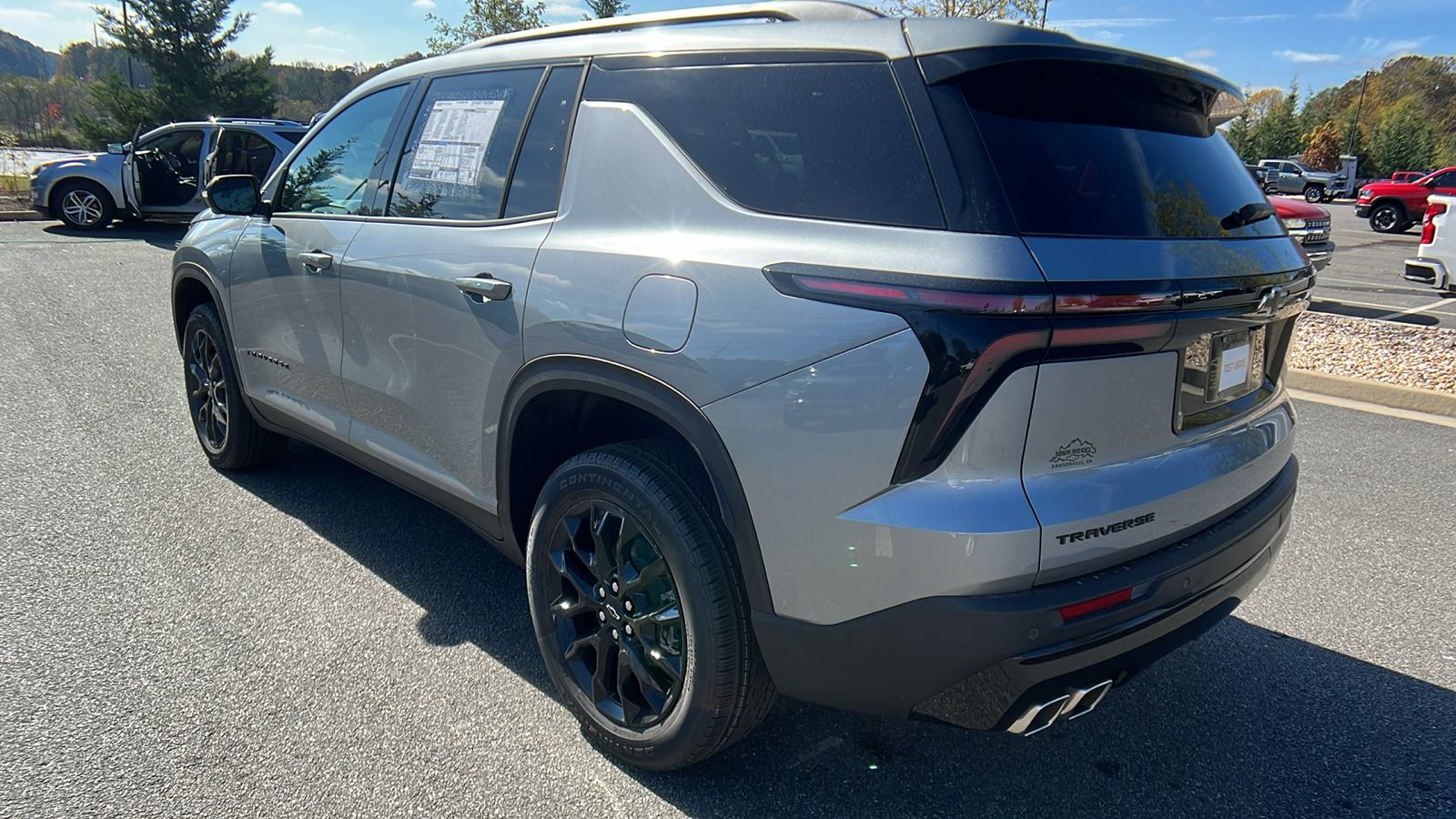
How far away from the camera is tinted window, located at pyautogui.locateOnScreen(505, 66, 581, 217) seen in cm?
259

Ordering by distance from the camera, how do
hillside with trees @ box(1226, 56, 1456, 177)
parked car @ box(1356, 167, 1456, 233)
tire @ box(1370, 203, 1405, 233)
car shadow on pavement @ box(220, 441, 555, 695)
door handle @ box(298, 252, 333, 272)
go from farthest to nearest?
1. hillside with trees @ box(1226, 56, 1456, 177)
2. tire @ box(1370, 203, 1405, 233)
3. parked car @ box(1356, 167, 1456, 233)
4. door handle @ box(298, 252, 333, 272)
5. car shadow on pavement @ box(220, 441, 555, 695)

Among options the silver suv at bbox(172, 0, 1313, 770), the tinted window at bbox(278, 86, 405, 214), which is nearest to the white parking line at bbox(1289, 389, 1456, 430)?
the silver suv at bbox(172, 0, 1313, 770)

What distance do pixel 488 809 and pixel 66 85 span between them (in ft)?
291

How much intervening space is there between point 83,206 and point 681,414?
1682cm

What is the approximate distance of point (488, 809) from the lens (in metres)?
2.29

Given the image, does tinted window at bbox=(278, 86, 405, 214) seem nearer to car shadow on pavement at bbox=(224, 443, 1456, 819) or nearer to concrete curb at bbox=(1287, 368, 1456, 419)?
car shadow on pavement at bbox=(224, 443, 1456, 819)

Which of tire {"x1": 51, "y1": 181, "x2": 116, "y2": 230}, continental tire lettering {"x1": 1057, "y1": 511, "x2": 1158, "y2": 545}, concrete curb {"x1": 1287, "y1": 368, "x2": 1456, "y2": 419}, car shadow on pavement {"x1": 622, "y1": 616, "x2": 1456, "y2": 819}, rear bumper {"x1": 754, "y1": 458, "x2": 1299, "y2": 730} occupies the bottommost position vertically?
car shadow on pavement {"x1": 622, "y1": 616, "x2": 1456, "y2": 819}

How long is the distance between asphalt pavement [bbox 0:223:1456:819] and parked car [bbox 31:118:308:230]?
469 inches

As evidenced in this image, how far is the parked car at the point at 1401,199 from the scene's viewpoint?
24.5m

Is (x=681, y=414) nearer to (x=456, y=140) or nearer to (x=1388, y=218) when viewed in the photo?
(x=456, y=140)

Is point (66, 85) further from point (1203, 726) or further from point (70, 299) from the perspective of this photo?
point (1203, 726)

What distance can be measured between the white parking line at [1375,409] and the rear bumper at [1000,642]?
4928 mm

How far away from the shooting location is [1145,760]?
252cm

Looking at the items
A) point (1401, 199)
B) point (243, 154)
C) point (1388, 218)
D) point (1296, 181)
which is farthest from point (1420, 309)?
point (1296, 181)
